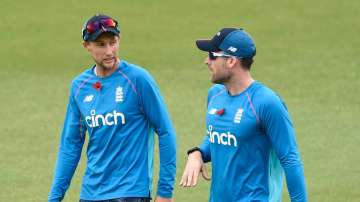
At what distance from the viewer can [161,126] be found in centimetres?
880

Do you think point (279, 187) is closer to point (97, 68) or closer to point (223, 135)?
point (223, 135)

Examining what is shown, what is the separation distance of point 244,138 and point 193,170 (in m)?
0.44

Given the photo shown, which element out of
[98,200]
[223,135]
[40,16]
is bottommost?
[98,200]

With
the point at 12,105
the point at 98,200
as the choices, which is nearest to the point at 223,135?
the point at 98,200

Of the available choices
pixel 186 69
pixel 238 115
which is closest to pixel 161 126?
pixel 238 115

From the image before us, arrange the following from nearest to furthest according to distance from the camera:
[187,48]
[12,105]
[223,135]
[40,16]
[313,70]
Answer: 1. [223,135]
2. [12,105]
3. [313,70]
4. [187,48]
5. [40,16]

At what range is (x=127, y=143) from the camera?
28.8 ft

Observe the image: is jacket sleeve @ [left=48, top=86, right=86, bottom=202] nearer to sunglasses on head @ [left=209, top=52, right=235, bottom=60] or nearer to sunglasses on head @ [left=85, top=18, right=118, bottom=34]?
sunglasses on head @ [left=85, top=18, right=118, bottom=34]

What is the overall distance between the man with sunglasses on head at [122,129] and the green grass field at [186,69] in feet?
13.3

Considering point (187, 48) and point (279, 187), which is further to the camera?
point (187, 48)

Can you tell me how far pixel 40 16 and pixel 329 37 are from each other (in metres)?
5.69

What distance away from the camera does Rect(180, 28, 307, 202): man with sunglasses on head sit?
307 inches

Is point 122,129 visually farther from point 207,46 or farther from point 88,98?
point 207,46

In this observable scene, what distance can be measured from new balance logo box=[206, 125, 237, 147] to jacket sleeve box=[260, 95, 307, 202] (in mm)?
301
